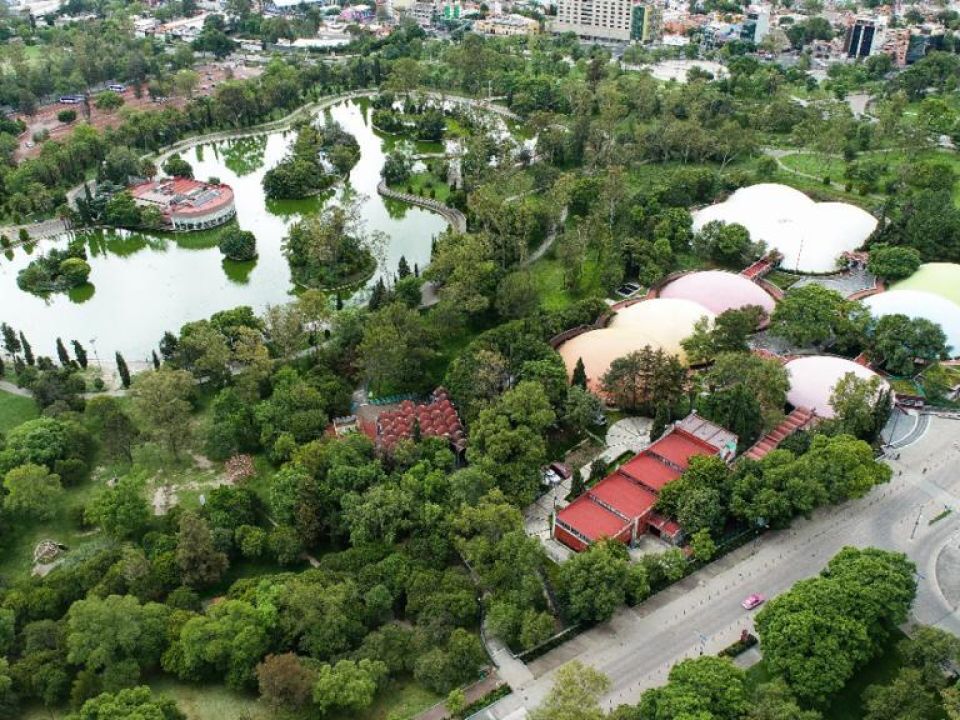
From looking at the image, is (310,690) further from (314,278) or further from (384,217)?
(384,217)

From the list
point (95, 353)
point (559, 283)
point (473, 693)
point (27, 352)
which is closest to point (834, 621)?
point (473, 693)

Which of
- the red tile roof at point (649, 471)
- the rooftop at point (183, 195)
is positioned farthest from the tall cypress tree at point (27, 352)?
the red tile roof at point (649, 471)

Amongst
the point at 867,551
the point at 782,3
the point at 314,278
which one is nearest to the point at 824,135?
the point at 314,278

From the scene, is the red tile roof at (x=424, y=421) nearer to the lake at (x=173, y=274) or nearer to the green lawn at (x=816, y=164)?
A: the lake at (x=173, y=274)

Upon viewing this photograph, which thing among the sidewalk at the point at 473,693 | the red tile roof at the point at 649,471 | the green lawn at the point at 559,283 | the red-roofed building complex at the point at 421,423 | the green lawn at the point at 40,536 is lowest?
the green lawn at the point at 40,536

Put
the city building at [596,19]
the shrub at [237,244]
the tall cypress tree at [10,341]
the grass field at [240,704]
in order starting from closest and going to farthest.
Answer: the grass field at [240,704] < the tall cypress tree at [10,341] < the shrub at [237,244] < the city building at [596,19]

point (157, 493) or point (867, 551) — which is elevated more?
point (867, 551)

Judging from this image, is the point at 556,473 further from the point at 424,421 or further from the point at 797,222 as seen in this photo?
the point at 797,222
